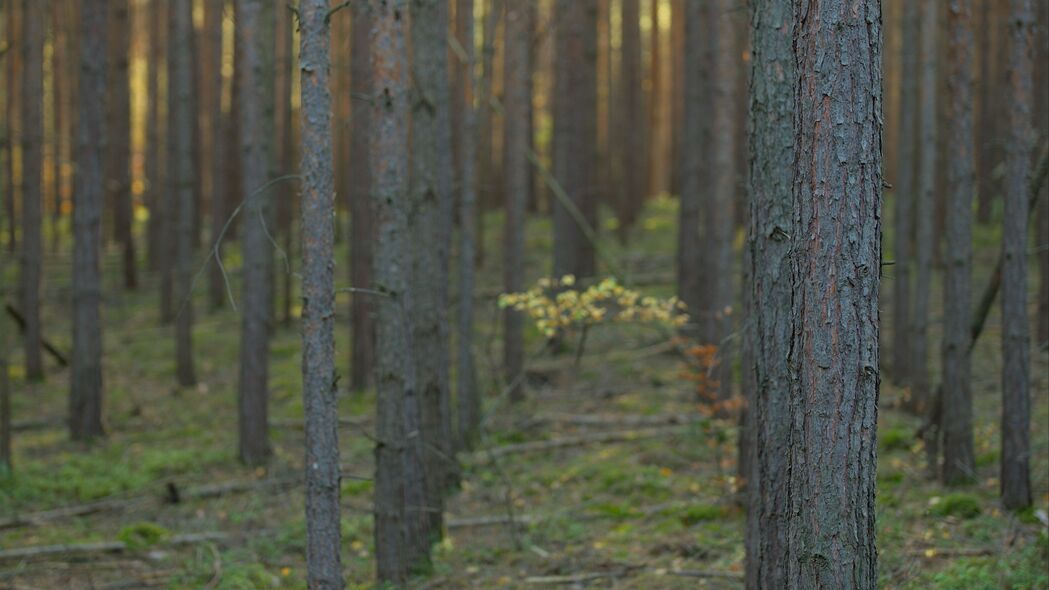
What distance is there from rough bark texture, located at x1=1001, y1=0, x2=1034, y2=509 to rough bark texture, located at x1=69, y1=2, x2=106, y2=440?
1063 cm

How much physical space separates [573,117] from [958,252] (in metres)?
8.74

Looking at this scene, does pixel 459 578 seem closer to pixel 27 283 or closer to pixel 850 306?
pixel 850 306

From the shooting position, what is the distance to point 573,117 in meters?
16.4

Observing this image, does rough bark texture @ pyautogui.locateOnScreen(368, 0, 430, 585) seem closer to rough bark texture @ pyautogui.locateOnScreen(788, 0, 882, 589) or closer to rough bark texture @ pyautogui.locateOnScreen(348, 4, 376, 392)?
rough bark texture @ pyautogui.locateOnScreen(788, 0, 882, 589)

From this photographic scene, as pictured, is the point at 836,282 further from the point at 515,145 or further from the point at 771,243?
the point at 515,145

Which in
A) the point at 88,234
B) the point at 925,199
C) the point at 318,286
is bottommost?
the point at 318,286

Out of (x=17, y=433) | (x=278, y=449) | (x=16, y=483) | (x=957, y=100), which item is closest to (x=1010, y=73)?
(x=957, y=100)

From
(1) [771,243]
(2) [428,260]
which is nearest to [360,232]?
(2) [428,260]

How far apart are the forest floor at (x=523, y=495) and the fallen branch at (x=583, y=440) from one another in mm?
27

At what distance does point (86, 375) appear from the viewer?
525 inches

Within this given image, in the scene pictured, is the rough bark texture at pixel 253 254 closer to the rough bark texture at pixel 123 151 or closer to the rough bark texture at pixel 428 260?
the rough bark texture at pixel 428 260

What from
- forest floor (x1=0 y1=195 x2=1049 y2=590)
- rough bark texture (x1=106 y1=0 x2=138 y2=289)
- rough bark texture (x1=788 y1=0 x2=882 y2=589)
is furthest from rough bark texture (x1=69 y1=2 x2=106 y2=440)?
rough bark texture (x1=788 y1=0 x2=882 y2=589)

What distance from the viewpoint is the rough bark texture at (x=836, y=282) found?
3932 mm

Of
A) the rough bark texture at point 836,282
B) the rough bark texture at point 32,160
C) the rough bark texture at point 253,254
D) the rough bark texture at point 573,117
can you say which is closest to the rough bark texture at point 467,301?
the rough bark texture at point 253,254
